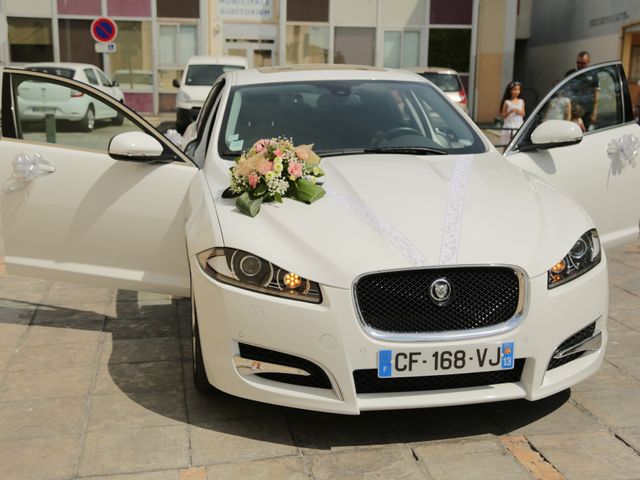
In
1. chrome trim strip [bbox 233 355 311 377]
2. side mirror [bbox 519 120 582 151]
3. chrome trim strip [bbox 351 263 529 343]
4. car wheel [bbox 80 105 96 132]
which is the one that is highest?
side mirror [bbox 519 120 582 151]

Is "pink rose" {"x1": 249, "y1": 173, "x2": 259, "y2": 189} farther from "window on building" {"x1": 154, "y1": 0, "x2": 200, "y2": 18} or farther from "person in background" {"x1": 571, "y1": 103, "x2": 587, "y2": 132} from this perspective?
"window on building" {"x1": 154, "y1": 0, "x2": 200, "y2": 18}

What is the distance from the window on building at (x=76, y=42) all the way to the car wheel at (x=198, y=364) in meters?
23.5

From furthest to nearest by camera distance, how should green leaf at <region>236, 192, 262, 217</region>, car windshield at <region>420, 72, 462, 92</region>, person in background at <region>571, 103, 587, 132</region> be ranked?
1. car windshield at <region>420, 72, 462, 92</region>
2. person in background at <region>571, 103, 587, 132</region>
3. green leaf at <region>236, 192, 262, 217</region>

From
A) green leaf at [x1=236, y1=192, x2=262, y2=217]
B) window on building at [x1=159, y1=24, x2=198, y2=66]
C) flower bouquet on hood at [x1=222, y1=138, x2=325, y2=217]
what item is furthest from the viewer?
window on building at [x1=159, y1=24, x2=198, y2=66]

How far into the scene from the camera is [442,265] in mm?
3564

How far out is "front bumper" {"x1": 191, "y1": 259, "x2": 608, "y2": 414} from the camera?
354cm

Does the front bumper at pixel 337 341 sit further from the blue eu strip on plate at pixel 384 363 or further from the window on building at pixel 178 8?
the window on building at pixel 178 8

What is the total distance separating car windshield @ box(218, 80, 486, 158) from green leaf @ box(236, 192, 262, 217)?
0.89m

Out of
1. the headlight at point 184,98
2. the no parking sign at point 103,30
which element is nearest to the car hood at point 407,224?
the no parking sign at point 103,30

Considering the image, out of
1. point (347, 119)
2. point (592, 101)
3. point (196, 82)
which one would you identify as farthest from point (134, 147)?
point (196, 82)

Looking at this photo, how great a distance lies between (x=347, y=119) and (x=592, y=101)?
1782 millimetres

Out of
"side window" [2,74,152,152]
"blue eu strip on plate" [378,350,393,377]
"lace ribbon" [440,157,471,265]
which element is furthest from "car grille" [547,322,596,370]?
"side window" [2,74,152,152]

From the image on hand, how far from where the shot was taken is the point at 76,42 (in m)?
26.1

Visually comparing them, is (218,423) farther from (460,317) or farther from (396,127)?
(396,127)
